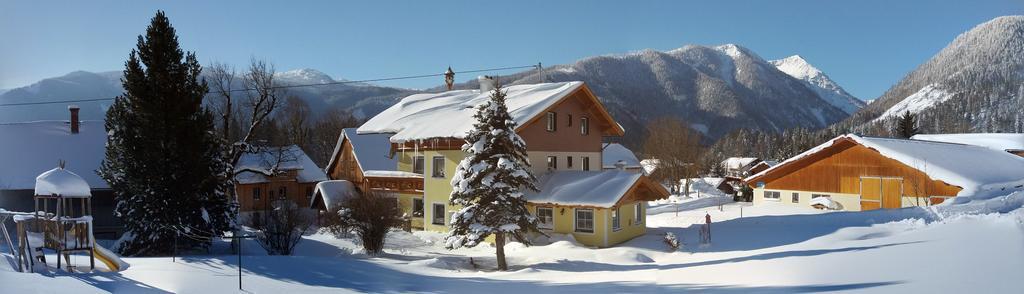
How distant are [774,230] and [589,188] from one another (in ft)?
21.9

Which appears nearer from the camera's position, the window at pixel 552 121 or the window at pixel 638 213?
the window at pixel 638 213

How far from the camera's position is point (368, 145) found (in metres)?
32.2

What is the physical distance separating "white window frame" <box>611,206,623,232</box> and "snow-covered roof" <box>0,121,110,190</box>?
15.1 metres

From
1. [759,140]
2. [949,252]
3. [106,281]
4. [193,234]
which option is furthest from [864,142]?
[759,140]

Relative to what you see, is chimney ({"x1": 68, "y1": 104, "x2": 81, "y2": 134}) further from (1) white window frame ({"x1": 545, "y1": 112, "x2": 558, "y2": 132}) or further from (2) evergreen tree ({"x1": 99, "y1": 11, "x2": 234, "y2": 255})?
(1) white window frame ({"x1": 545, "y1": 112, "x2": 558, "y2": 132})

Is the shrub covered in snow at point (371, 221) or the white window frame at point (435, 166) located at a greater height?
the white window frame at point (435, 166)

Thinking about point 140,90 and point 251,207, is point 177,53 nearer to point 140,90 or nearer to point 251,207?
point 140,90

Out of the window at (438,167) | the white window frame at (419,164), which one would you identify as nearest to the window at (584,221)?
the window at (438,167)

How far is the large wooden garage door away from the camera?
29.5 metres

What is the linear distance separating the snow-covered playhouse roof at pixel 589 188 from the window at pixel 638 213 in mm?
727

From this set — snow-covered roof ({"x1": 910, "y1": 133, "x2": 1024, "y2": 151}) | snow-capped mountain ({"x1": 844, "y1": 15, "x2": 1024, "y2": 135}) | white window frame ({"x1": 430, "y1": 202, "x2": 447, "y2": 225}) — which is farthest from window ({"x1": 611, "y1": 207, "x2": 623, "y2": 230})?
snow-covered roof ({"x1": 910, "y1": 133, "x2": 1024, "y2": 151})

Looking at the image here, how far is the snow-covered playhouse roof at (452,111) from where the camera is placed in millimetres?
24312

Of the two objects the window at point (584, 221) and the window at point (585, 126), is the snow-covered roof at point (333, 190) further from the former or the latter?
the window at point (584, 221)

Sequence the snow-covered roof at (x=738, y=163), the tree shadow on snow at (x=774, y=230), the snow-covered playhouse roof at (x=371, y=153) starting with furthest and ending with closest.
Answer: the snow-covered roof at (x=738, y=163)
the snow-covered playhouse roof at (x=371, y=153)
the tree shadow on snow at (x=774, y=230)
